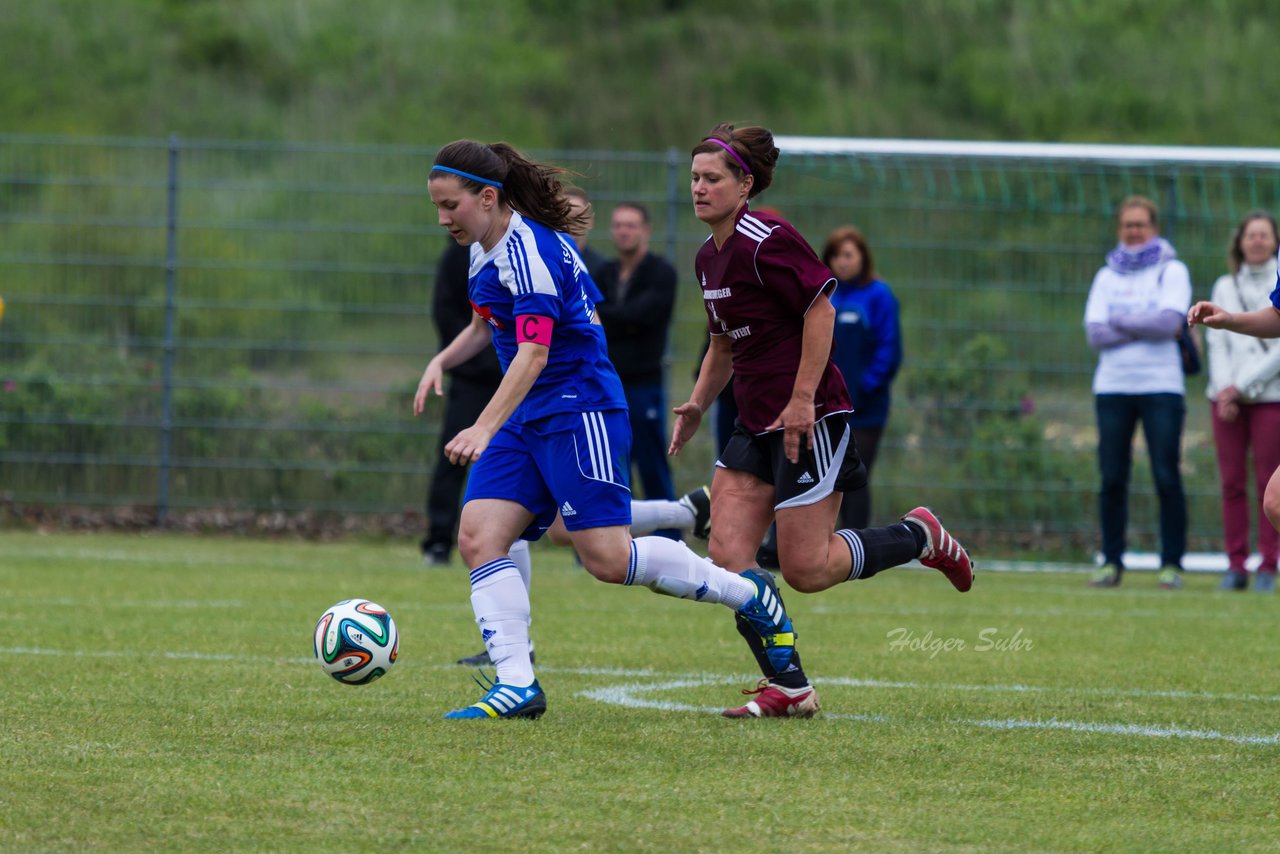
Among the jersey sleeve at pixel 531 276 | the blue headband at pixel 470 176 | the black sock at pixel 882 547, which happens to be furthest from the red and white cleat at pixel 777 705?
the blue headband at pixel 470 176

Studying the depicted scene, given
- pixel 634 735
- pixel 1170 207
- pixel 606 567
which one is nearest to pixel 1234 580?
pixel 1170 207

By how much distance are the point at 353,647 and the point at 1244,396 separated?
6843 millimetres

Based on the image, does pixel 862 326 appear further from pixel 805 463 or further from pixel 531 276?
pixel 531 276

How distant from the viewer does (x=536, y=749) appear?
5.02 m

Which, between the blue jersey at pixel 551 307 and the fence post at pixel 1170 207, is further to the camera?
the fence post at pixel 1170 207

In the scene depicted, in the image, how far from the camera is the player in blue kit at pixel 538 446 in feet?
18.6

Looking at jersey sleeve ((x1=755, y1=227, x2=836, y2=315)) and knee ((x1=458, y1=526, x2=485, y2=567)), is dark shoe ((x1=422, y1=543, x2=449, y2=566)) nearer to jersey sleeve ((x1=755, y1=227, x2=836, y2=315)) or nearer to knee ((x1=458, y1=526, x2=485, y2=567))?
knee ((x1=458, y1=526, x2=485, y2=567))

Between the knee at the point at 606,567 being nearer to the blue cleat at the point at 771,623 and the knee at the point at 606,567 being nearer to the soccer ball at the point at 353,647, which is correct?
the blue cleat at the point at 771,623

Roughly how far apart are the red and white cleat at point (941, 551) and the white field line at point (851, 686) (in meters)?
0.41

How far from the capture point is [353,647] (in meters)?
5.77

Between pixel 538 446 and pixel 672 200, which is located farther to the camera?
pixel 672 200

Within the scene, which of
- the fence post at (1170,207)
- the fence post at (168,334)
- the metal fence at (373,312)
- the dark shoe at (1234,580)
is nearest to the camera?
the dark shoe at (1234,580)

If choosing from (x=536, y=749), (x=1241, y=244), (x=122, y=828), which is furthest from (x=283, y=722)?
(x=1241, y=244)

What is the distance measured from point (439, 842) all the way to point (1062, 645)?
4.78 meters
